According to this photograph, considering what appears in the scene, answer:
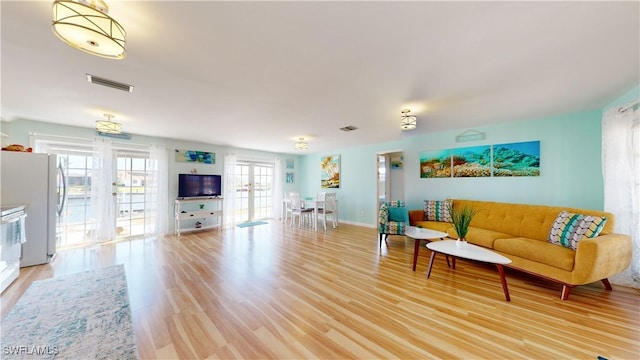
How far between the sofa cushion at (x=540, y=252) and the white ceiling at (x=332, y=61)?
72.4 inches

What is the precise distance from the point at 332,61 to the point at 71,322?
10.6ft

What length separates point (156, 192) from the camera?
16.4 ft

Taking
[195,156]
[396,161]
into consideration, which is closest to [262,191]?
[195,156]

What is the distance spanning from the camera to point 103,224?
4.33 meters

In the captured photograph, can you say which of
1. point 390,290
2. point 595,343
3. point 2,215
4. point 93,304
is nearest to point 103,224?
point 2,215

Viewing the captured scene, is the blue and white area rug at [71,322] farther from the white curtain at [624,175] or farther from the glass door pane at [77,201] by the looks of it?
the white curtain at [624,175]

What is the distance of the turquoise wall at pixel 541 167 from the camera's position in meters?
3.16

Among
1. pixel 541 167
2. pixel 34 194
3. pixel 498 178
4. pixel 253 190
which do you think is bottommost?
pixel 253 190

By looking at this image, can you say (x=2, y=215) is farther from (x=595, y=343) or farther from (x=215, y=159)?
(x=595, y=343)

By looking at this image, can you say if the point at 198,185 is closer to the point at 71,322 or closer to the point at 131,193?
the point at 131,193

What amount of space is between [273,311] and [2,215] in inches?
132

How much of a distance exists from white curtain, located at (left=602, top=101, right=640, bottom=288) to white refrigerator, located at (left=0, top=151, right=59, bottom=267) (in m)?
7.73

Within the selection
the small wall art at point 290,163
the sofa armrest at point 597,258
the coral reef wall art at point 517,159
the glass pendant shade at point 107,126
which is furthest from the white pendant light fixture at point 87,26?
the small wall art at point 290,163

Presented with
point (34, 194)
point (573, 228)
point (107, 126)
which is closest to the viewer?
point (573, 228)
